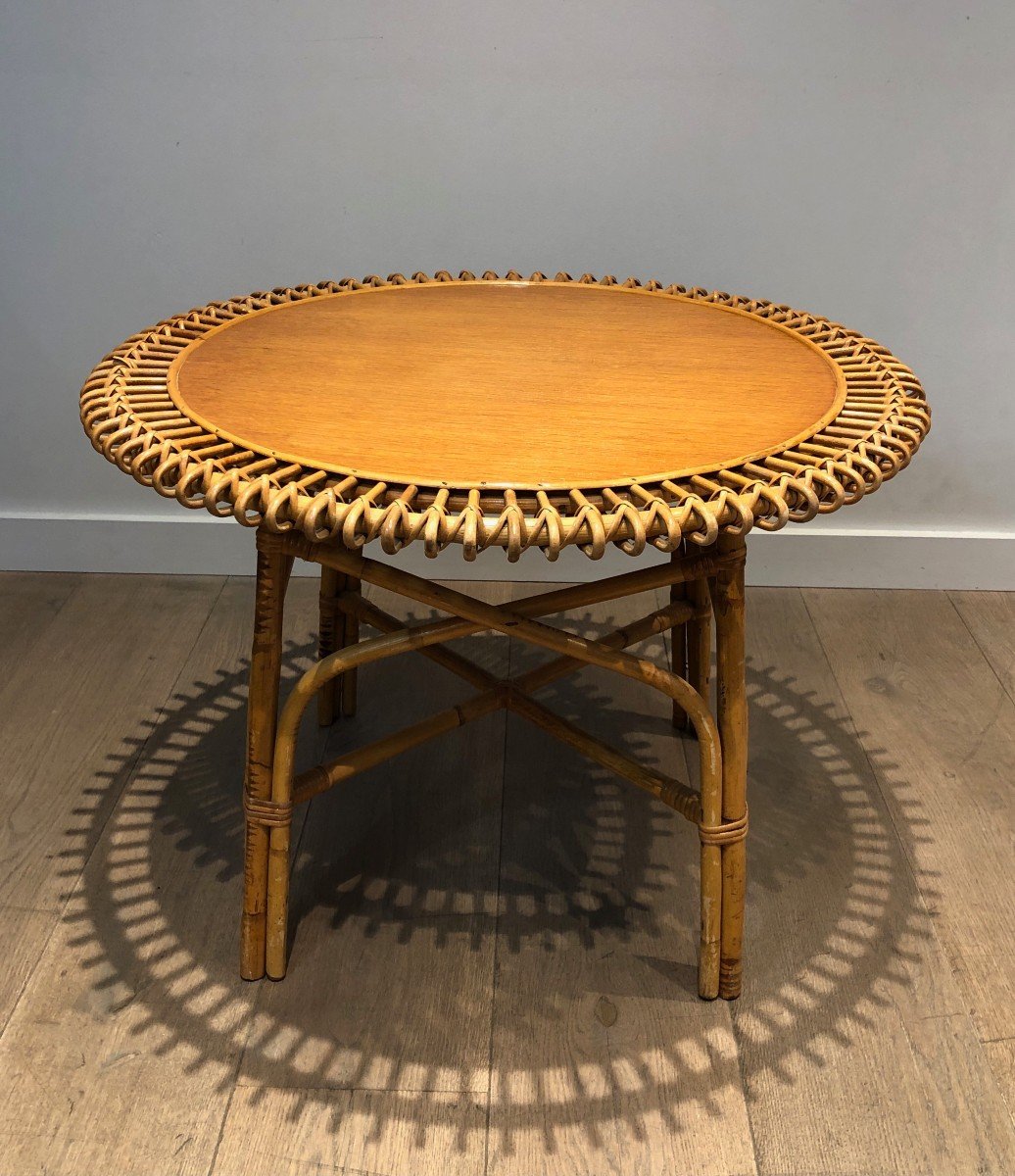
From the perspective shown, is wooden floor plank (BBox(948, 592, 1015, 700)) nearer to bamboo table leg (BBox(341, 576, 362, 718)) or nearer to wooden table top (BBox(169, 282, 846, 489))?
wooden table top (BBox(169, 282, 846, 489))

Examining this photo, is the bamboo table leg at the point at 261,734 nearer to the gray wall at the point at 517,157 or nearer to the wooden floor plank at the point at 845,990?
the wooden floor plank at the point at 845,990

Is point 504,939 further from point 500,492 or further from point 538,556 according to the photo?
point 538,556

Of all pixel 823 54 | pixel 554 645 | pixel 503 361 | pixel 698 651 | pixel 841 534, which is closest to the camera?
pixel 554 645

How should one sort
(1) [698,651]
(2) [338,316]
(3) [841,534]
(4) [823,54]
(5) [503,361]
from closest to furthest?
(5) [503,361]
(2) [338,316]
(1) [698,651]
(4) [823,54]
(3) [841,534]

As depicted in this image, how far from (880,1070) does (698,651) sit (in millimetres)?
464

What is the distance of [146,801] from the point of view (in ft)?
4.19

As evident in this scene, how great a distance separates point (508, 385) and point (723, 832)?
0.42 metres

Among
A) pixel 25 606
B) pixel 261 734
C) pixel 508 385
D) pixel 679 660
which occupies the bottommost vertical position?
pixel 25 606

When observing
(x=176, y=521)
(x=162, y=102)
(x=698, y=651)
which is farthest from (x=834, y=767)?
(x=162, y=102)

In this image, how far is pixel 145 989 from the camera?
1.04 meters

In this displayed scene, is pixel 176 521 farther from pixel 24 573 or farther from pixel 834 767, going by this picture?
pixel 834 767

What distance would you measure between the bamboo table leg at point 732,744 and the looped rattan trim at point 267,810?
372mm

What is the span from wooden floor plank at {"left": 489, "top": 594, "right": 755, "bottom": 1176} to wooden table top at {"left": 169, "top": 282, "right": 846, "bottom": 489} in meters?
0.48

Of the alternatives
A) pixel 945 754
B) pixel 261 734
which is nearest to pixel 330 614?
pixel 261 734
